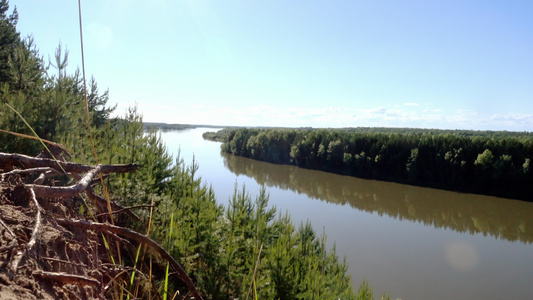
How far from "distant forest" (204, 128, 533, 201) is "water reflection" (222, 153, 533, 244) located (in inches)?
71.3

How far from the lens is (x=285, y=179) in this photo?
117ft

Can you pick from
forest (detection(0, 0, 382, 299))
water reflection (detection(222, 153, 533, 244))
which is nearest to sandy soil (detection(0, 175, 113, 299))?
forest (detection(0, 0, 382, 299))

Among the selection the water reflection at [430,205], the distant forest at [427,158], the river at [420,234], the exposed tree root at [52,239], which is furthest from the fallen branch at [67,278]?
the distant forest at [427,158]

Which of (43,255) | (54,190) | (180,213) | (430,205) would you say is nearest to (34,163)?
(54,190)

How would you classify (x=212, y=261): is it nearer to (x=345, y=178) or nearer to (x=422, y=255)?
(x=422, y=255)

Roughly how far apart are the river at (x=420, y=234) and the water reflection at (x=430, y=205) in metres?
0.07

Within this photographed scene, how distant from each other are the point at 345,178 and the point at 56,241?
36835 millimetres

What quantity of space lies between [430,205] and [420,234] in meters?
7.99

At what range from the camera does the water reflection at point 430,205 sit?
19.6m

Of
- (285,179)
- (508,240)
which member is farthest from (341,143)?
(508,240)

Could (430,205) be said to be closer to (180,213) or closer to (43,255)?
(180,213)

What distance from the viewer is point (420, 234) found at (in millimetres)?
18062

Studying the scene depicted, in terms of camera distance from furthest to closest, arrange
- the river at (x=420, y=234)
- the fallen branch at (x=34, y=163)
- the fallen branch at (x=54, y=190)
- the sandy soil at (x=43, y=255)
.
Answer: the river at (x=420, y=234)
the fallen branch at (x=34, y=163)
the fallen branch at (x=54, y=190)
the sandy soil at (x=43, y=255)

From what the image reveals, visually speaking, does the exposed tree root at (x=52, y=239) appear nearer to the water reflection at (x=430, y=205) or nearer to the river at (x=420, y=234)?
the river at (x=420, y=234)
